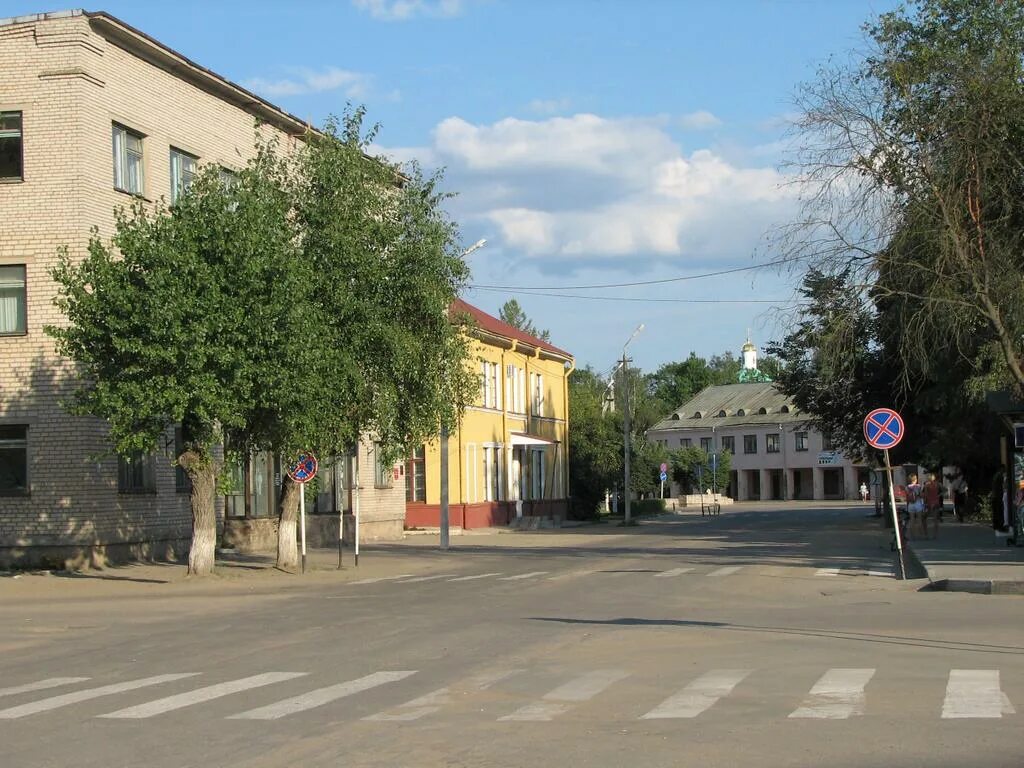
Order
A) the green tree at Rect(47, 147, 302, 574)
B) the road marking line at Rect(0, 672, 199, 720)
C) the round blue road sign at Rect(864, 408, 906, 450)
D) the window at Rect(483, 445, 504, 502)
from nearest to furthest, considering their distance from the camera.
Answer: the road marking line at Rect(0, 672, 199, 720) → the green tree at Rect(47, 147, 302, 574) → the round blue road sign at Rect(864, 408, 906, 450) → the window at Rect(483, 445, 504, 502)

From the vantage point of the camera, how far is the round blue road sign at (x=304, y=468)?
25750 mm

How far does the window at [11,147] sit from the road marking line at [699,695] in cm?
2210

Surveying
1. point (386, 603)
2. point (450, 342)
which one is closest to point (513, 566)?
point (450, 342)

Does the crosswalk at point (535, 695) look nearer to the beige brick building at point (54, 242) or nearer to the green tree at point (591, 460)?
the beige brick building at point (54, 242)

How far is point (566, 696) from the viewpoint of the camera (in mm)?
10359

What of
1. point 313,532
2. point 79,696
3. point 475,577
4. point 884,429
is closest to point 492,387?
point 313,532

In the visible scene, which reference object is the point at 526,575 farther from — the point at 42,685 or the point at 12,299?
the point at 42,685

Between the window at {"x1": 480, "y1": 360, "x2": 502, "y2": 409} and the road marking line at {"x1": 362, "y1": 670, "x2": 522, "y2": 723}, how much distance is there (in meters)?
41.8

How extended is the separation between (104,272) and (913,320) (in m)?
14.7

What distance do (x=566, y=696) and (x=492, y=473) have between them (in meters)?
44.5

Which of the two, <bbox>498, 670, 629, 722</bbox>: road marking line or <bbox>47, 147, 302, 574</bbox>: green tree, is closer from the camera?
<bbox>498, 670, 629, 722</bbox>: road marking line

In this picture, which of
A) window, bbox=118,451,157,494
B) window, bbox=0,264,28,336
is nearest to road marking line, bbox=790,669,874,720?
window, bbox=118,451,157,494

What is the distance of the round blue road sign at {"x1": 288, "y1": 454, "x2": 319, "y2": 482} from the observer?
25.8 meters

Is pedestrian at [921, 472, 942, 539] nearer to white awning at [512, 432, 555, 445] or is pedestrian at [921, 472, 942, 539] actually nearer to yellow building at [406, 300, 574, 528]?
yellow building at [406, 300, 574, 528]
